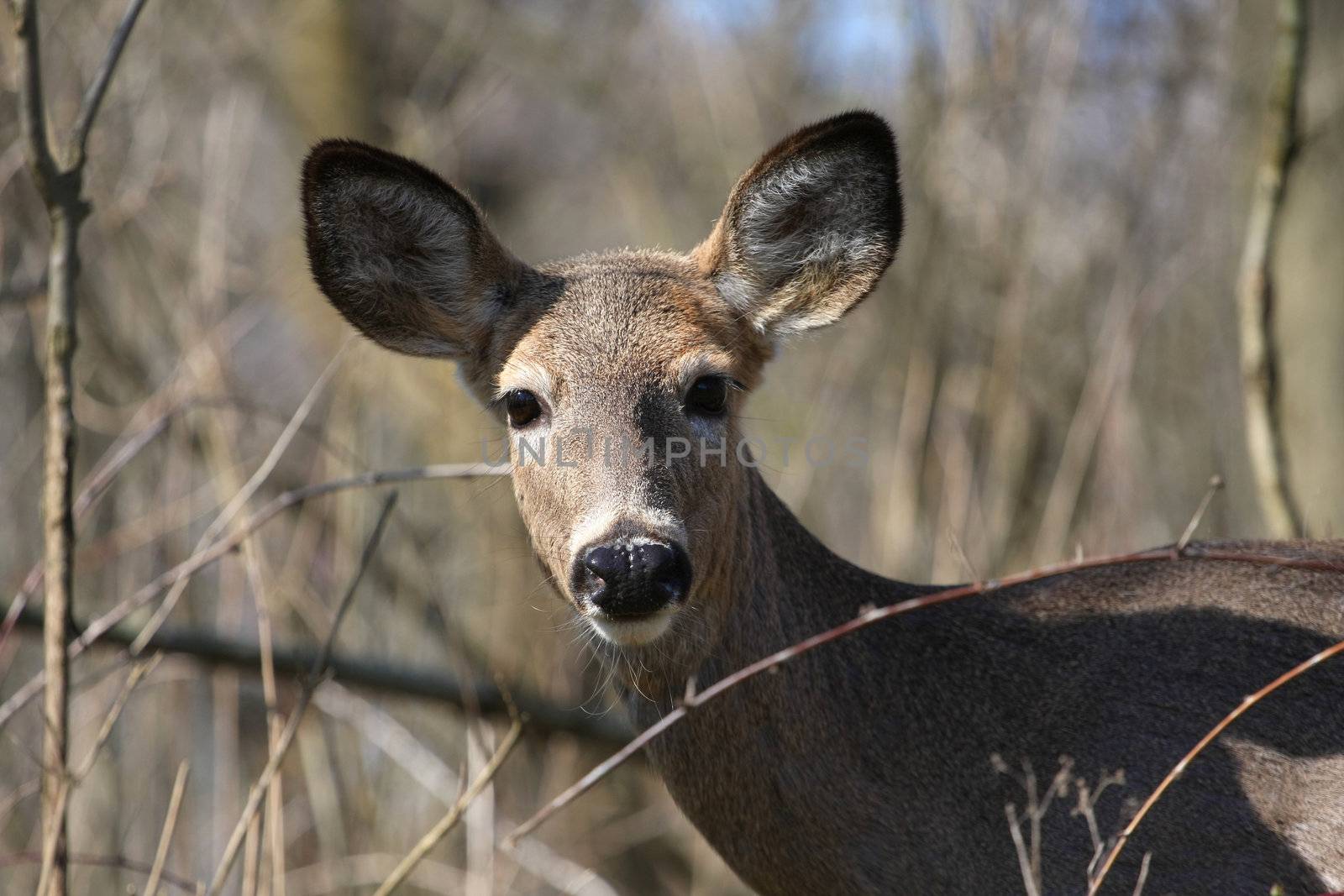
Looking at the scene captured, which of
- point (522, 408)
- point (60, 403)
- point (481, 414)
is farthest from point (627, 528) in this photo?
point (481, 414)

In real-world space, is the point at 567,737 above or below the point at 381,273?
below

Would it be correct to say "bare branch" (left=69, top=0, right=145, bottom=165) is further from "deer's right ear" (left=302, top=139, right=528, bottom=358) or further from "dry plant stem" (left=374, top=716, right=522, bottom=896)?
"dry plant stem" (left=374, top=716, right=522, bottom=896)

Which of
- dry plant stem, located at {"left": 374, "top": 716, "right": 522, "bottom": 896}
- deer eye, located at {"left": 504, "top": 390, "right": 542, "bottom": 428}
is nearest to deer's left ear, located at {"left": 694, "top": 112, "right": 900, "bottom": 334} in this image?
deer eye, located at {"left": 504, "top": 390, "right": 542, "bottom": 428}

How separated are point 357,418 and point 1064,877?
204 inches

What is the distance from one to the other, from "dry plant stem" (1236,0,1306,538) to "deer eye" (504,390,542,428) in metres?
3.28

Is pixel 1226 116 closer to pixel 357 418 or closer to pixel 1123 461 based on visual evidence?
pixel 1123 461

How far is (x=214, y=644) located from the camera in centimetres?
566

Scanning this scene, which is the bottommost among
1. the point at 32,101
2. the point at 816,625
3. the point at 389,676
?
the point at 389,676

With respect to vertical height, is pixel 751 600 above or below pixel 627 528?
below

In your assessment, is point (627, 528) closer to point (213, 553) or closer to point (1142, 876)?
point (1142, 876)

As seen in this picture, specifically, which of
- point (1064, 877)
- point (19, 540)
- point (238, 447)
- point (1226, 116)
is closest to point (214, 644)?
point (238, 447)

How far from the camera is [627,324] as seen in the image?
3777 millimetres

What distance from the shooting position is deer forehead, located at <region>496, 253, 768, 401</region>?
3688mm

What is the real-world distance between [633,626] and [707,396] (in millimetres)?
761
